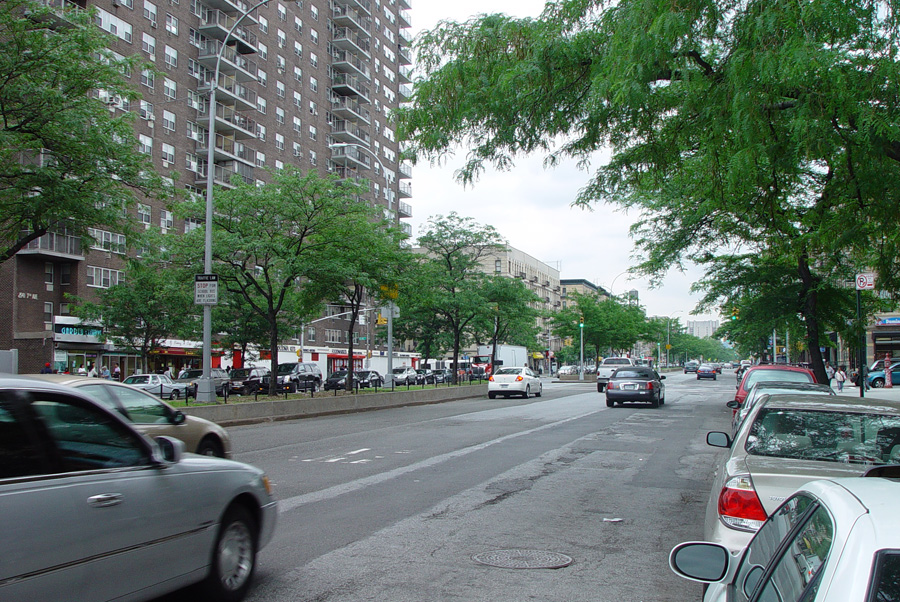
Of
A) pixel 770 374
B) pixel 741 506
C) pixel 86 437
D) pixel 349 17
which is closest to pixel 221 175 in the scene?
pixel 349 17

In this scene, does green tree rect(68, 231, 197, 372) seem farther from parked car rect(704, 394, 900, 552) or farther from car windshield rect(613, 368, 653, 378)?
parked car rect(704, 394, 900, 552)

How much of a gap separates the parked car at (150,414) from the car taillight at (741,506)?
6537 millimetres

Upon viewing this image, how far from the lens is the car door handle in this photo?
390cm

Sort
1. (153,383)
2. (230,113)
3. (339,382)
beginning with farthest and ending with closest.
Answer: (230,113) → (339,382) → (153,383)

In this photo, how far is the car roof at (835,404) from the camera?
5.42 m

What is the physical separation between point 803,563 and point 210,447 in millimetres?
9614

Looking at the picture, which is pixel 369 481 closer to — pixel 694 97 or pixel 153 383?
pixel 694 97

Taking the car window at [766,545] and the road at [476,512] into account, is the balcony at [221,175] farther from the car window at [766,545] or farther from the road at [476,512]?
the car window at [766,545]

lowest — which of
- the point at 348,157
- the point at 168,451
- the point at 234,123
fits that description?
the point at 168,451

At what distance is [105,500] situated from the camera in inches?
157

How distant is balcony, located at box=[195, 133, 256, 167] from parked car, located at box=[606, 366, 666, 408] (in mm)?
41173

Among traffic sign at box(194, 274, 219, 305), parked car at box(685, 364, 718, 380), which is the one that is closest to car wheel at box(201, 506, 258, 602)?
traffic sign at box(194, 274, 219, 305)

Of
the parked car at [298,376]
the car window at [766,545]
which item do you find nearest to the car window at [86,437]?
the car window at [766,545]

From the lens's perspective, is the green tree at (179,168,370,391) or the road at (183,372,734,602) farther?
the green tree at (179,168,370,391)
